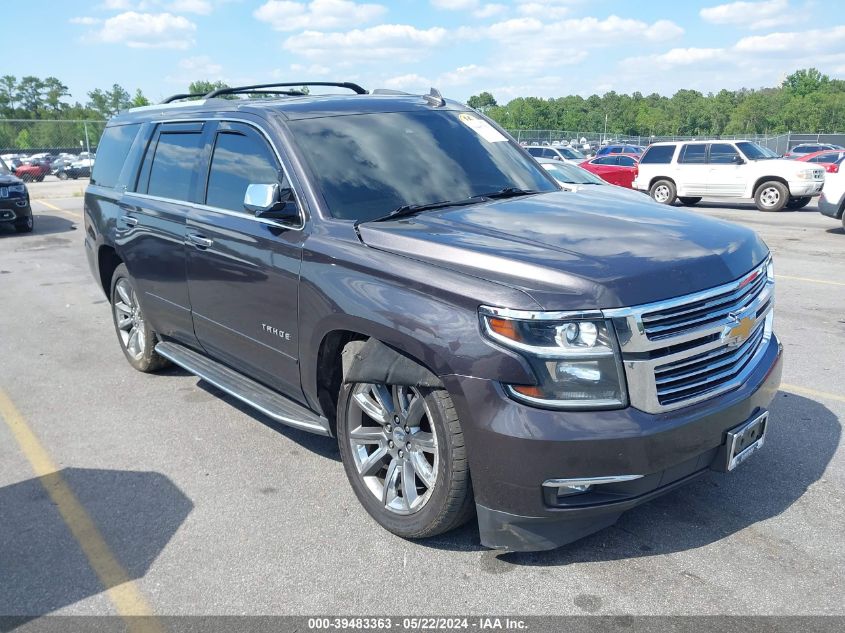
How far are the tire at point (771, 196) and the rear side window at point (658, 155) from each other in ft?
8.23

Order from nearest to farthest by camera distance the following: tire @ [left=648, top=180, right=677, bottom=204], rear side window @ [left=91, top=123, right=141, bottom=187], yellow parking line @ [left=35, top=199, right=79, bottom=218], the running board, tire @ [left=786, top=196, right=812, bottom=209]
Result: the running board
rear side window @ [left=91, top=123, right=141, bottom=187]
tire @ [left=786, top=196, right=812, bottom=209]
tire @ [left=648, top=180, right=677, bottom=204]
yellow parking line @ [left=35, top=199, right=79, bottom=218]

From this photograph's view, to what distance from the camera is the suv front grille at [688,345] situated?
9.31 ft

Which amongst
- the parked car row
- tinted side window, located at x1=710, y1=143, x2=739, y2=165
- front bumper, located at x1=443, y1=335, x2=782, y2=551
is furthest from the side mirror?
the parked car row

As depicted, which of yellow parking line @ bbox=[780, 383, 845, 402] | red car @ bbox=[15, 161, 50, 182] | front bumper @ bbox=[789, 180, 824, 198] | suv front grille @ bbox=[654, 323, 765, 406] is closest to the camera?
suv front grille @ bbox=[654, 323, 765, 406]

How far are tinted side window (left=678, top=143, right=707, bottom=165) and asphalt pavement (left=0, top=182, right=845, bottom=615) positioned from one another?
15342 millimetres

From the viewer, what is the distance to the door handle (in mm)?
4491

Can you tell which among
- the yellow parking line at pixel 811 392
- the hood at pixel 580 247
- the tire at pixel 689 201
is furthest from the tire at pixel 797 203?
the hood at pixel 580 247

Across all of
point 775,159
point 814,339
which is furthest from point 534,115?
point 814,339

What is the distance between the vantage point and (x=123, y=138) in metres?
6.07

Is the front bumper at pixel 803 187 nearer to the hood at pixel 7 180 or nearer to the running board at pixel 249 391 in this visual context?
the running board at pixel 249 391

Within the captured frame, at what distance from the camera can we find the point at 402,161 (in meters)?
4.18

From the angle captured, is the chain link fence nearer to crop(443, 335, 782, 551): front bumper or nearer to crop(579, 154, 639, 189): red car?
Answer: crop(579, 154, 639, 189): red car

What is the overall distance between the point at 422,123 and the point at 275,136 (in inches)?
37.3

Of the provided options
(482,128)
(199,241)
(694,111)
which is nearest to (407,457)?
(199,241)
